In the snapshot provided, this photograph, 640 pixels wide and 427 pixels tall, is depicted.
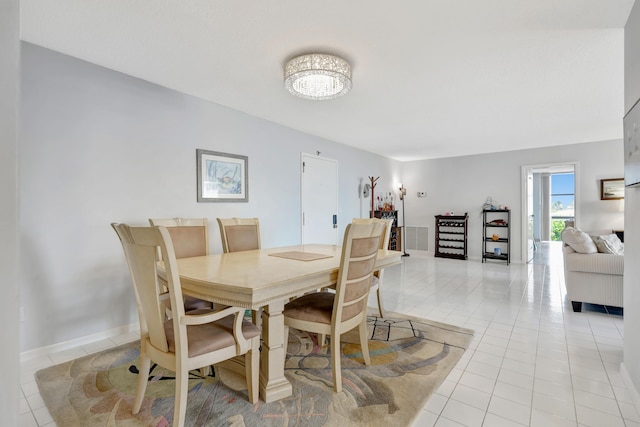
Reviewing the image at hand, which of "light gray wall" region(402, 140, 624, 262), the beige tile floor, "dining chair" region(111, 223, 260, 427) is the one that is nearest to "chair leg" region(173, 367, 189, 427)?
"dining chair" region(111, 223, 260, 427)

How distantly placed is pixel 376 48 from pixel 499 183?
5124 millimetres

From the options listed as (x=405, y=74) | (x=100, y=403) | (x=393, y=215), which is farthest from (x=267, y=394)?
(x=393, y=215)

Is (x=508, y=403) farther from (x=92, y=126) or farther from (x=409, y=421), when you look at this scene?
(x=92, y=126)

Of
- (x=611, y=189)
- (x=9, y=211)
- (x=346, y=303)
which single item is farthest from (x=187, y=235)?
(x=611, y=189)

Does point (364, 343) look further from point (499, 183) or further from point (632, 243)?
point (499, 183)

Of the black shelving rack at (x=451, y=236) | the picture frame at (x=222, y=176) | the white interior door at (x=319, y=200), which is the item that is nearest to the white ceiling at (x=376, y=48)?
the picture frame at (x=222, y=176)

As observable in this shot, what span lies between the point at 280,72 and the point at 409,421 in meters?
2.58

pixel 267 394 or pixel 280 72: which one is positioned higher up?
pixel 280 72

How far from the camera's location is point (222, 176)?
3.44 meters

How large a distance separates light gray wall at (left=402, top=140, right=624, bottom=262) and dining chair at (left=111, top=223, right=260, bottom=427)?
→ 6.06 metres

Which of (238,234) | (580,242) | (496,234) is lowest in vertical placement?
(496,234)

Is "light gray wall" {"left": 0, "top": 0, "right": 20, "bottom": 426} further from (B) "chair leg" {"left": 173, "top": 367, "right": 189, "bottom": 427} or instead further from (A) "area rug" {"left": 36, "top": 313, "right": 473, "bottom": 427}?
(A) "area rug" {"left": 36, "top": 313, "right": 473, "bottom": 427}

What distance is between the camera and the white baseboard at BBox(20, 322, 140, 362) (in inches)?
86.6

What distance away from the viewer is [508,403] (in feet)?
5.58
